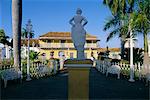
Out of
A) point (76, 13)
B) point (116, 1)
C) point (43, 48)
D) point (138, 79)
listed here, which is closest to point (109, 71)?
point (138, 79)

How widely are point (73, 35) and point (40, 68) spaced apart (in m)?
14.2

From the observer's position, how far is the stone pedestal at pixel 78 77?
A: 893 cm

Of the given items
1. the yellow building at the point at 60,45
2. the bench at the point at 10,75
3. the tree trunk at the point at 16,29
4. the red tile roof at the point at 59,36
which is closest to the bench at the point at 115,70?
the tree trunk at the point at 16,29

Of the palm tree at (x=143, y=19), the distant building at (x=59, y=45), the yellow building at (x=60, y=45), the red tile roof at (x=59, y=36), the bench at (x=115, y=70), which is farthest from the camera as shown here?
the red tile roof at (x=59, y=36)

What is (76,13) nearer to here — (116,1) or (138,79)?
(138,79)

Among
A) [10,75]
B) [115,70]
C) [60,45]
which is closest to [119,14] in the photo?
[115,70]

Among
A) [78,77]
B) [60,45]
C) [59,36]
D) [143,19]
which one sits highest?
[59,36]

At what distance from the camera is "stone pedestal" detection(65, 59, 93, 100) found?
8931 mm

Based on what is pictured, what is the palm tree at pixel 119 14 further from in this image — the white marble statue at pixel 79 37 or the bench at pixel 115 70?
the white marble statue at pixel 79 37

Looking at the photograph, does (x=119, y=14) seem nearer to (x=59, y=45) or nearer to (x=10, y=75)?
(x=10, y=75)

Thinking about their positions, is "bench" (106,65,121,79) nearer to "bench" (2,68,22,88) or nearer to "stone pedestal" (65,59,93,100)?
"bench" (2,68,22,88)

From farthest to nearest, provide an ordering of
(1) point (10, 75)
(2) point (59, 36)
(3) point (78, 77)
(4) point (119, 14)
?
1. (2) point (59, 36)
2. (4) point (119, 14)
3. (1) point (10, 75)
4. (3) point (78, 77)

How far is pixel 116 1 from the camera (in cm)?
3281

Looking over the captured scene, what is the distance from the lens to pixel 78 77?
902 centimetres
